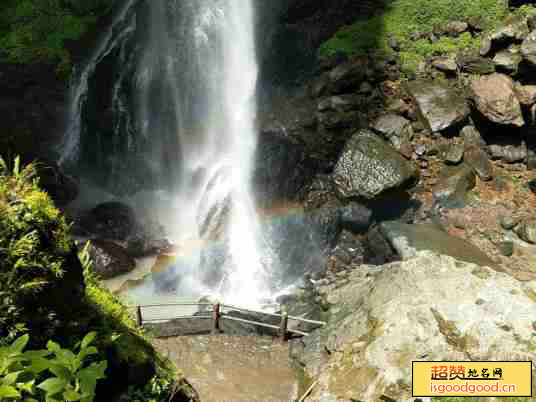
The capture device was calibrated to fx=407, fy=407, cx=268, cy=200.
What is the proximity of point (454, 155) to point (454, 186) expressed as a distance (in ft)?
4.26

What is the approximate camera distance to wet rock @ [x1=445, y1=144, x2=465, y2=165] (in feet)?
46.7

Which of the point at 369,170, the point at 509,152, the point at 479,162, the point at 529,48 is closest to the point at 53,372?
the point at 369,170

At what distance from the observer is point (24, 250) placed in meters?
2.46

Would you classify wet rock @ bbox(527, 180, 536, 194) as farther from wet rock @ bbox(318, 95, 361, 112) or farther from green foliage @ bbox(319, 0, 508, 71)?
wet rock @ bbox(318, 95, 361, 112)

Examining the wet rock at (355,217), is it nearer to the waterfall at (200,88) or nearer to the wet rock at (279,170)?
the wet rock at (279,170)

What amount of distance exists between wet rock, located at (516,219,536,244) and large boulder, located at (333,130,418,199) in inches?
137

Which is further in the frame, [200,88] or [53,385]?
[200,88]

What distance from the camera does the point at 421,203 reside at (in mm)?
13695

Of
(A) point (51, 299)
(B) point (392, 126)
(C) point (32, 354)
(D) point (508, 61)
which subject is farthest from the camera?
(B) point (392, 126)

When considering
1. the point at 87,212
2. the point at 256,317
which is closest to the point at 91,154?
the point at 87,212

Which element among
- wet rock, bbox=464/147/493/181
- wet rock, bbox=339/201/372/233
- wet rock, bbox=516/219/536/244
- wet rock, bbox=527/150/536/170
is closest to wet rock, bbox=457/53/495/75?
wet rock, bbox=464/147/493/181

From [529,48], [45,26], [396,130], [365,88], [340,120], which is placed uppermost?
[45,26]

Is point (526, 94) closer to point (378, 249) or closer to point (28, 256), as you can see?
point (378, 249)

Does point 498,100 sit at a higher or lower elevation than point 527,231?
higher
